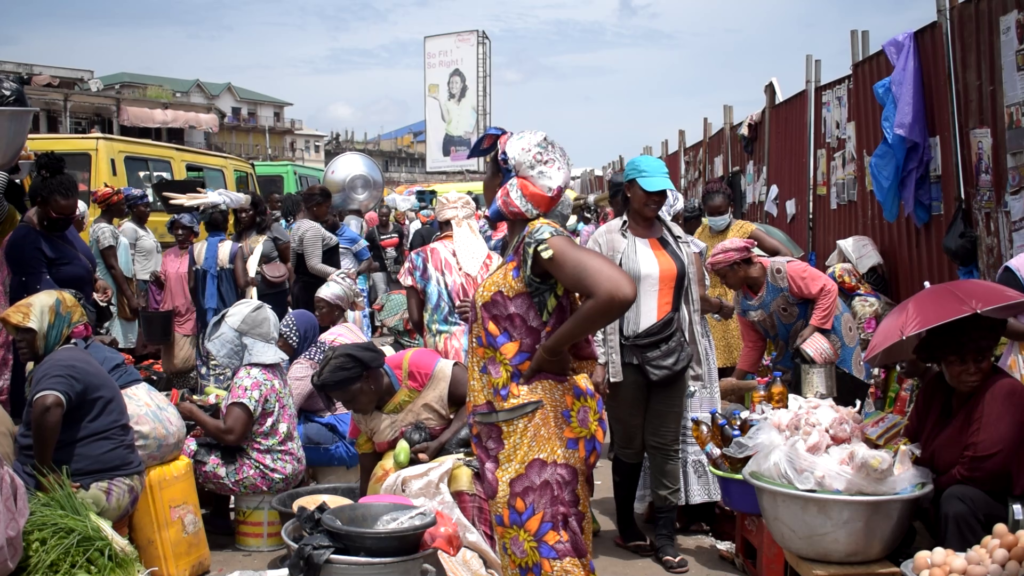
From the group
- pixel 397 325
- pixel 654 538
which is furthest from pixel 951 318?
pixel 397 325

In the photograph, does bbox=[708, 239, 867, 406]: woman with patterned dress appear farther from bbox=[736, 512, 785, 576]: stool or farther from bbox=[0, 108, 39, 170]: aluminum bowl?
bbox=[0, 108, 39, 170]: aluminum bowl

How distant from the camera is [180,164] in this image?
11.5m

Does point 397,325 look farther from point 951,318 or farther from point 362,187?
point 362,187

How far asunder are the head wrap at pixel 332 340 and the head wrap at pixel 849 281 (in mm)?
3069

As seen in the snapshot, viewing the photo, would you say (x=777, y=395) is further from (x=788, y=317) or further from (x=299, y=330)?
(x=299, y=330)

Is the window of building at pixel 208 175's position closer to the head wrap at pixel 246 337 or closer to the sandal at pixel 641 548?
the head wrap at pixel 246 337

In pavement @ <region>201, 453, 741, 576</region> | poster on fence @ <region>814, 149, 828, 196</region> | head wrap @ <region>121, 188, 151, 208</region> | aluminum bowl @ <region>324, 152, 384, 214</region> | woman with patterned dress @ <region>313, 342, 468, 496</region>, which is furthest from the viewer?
aluminum bowl @ <region>324, 152, 384, 214</region>

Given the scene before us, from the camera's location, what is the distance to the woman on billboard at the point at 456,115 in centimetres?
4556

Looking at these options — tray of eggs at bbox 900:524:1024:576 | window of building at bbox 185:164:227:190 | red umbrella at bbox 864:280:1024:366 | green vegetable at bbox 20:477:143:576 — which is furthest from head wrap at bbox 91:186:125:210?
tray of eggs at bbox 900:524:1024:576

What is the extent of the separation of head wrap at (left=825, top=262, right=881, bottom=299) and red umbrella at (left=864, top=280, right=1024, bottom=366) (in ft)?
7.63

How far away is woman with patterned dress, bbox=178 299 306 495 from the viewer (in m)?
4.66

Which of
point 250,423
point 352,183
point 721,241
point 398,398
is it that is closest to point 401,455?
point 398,398

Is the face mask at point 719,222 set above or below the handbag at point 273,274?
above

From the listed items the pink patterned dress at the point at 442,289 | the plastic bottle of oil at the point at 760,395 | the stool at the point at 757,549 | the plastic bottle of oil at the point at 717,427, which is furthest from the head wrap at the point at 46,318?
the plastic bottle of oil at the point at 760,395
